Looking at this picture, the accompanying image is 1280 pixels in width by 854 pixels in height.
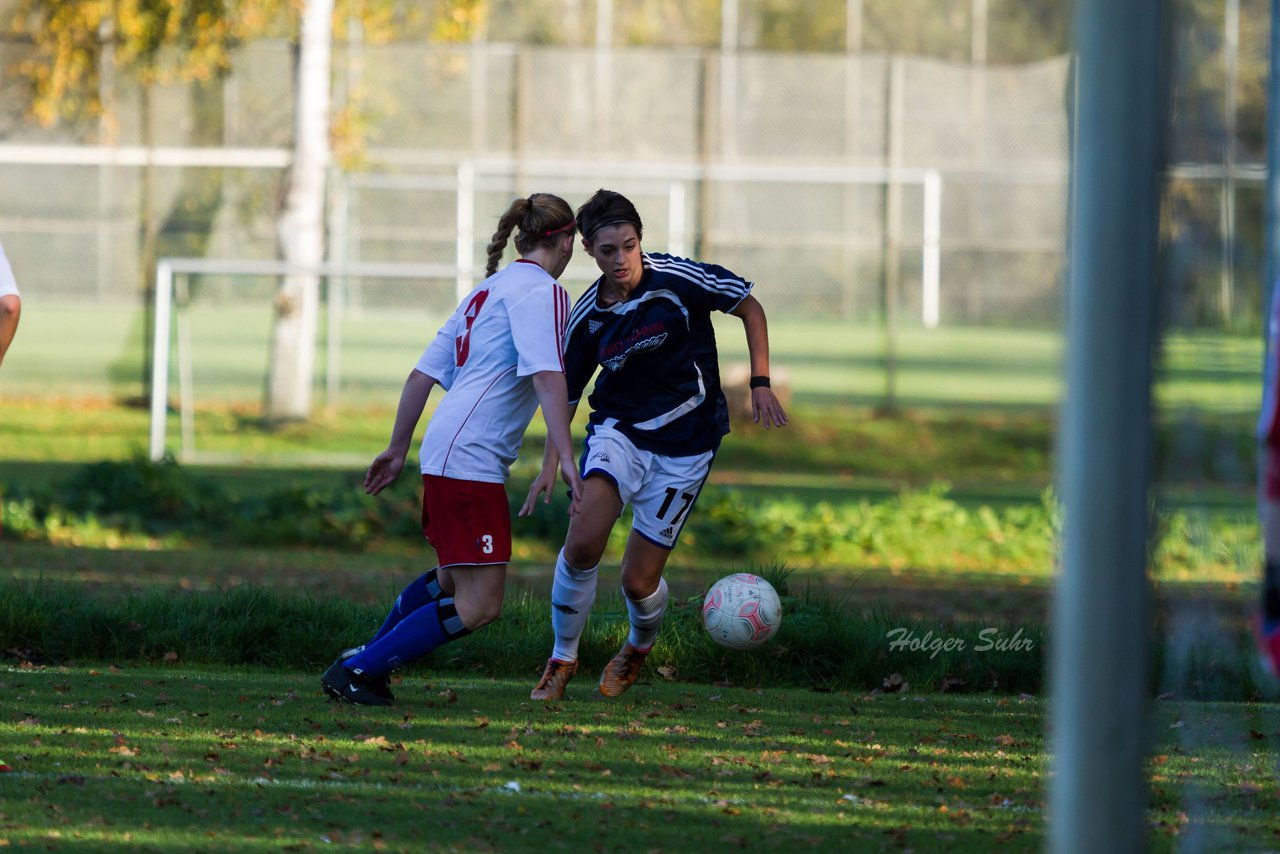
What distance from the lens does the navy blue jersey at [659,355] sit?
6156 millimetres

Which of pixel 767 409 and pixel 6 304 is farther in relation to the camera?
pixel 767 409

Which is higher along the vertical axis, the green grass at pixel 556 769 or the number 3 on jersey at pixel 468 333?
the number 3 on jersey at pixel 468 333

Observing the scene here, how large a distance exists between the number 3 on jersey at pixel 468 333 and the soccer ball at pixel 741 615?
4.82 ft

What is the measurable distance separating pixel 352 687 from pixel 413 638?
0.30 m

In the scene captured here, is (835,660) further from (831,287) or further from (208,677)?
(831,287)

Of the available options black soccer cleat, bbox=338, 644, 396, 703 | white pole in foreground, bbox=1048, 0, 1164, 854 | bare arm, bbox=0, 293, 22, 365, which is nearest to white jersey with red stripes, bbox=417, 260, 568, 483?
black soccer cleat, bbox=338, 644, 396, 703

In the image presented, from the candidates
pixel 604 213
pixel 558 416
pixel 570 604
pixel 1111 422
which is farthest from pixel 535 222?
pixel 1111 422

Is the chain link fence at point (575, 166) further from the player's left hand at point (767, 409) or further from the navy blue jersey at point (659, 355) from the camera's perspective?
the player's left hand at point (767, 409)

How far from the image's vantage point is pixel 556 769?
493 centimetres

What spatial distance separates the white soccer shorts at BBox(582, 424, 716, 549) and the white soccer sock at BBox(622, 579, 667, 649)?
19 cm

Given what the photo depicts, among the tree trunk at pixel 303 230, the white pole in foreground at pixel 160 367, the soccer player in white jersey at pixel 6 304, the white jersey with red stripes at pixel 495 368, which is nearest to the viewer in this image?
the soccer player in white jersey at pixel 6 304

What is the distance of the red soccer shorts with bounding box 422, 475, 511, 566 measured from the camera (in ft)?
18.3

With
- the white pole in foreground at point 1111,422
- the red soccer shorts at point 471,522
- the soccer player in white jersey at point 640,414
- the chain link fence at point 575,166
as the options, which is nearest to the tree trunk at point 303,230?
the chain link fence at point 575,166

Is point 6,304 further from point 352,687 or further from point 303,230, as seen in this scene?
point 303,230
